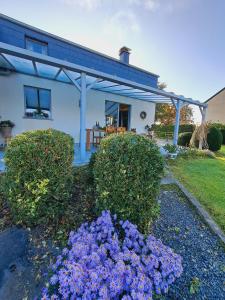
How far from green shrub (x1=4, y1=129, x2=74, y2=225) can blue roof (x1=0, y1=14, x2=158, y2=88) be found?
7.40 meters

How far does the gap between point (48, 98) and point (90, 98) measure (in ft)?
7.16

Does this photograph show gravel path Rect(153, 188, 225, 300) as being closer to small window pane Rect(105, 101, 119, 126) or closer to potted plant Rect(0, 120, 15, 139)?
potted plant Rect(0, 120, 15, 139)

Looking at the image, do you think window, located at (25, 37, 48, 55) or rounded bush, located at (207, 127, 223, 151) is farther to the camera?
rounded bush, located at (207, 127, 223, 151)

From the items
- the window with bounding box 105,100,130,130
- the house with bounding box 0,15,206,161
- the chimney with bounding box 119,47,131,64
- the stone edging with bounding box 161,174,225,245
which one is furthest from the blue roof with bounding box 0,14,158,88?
the stone edging with bounding box 161,174,225,245

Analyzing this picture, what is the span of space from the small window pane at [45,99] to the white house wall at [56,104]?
0.58ft

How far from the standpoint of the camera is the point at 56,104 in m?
7.94

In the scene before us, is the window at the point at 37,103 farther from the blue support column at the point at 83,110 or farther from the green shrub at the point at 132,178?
the green shrub at the point at 132,178

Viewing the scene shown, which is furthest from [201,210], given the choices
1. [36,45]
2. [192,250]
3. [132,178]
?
[36,45]

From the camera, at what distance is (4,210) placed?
2891mm

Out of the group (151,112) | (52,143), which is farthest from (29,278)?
(151,112)

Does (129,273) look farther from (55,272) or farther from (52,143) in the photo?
(52,143)

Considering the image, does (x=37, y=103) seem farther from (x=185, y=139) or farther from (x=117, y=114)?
(x=185, y=139)

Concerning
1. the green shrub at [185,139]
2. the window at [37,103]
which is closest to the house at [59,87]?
the window at [37,103]

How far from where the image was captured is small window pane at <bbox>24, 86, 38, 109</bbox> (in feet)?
23.5
